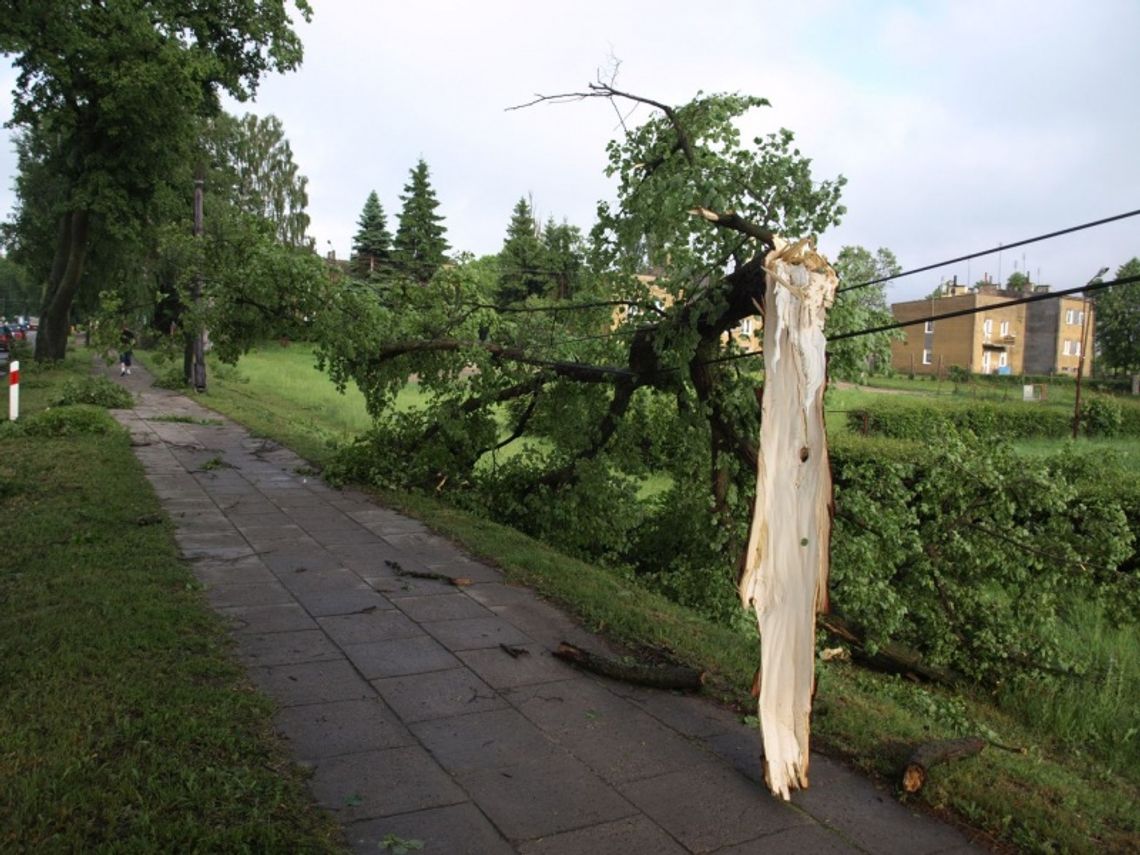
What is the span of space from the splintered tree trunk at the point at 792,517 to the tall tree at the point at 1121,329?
6114cm

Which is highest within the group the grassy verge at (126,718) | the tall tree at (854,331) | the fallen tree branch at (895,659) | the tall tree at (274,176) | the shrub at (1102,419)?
the tall tree at (274,176)

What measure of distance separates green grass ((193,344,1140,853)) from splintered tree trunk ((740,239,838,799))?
75cm

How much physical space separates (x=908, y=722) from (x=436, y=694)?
265 centimetres

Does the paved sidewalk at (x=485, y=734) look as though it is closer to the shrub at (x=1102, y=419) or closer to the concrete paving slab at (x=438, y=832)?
the concrete paving slab at (x=438, y=832)

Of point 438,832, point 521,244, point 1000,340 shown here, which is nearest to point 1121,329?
point 1000,340

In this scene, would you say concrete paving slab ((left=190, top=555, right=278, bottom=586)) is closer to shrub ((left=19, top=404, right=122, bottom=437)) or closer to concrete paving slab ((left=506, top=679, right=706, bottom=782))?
concrete paving slab ((left=506, top=679, right=706, bottom=782))

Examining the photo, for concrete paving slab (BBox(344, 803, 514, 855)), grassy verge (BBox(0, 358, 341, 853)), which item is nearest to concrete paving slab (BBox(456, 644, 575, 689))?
grassy verge (BBox(0, 358, 341, 853))

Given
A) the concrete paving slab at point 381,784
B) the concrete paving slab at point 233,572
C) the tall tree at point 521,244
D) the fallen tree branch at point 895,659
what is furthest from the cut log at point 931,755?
the tall tree at point 521,244

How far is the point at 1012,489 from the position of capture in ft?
25.4

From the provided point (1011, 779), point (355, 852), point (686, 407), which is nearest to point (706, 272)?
point (686, 407)

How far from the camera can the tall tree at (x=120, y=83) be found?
23.7m

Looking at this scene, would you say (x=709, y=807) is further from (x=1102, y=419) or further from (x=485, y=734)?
(x=1102, y=419)

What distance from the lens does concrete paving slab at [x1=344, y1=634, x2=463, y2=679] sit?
5250mm

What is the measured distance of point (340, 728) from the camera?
4391 mm
